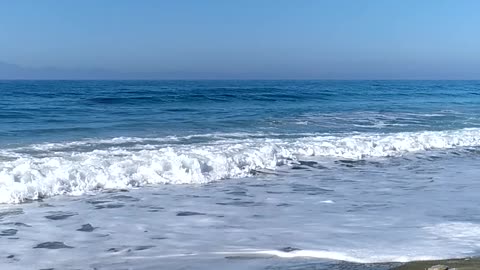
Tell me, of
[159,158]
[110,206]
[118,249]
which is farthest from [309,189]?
[118,249]

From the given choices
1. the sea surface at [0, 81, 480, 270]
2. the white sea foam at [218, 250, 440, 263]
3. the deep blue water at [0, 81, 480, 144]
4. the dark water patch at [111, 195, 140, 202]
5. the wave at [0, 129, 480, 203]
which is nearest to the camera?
the white sea foam at [218, 250, 440, 263]

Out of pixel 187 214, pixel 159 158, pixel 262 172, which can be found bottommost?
pixel 262 172

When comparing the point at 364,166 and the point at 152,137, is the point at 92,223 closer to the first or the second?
the point at 364,166

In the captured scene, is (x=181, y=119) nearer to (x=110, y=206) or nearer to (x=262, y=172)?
(x=262, y=172)

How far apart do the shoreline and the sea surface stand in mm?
232

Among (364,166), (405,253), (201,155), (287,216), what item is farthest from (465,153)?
(405,253)

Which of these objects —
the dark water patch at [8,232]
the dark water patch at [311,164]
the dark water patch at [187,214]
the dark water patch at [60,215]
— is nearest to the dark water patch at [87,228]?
the dark water patch at [60,215]

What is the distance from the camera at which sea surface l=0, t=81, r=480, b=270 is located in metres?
7.30

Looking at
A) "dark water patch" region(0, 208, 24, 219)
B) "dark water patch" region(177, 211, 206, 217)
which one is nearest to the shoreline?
"dark water patch" region(177, 211, 206, 217)

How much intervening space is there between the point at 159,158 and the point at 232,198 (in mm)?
3005

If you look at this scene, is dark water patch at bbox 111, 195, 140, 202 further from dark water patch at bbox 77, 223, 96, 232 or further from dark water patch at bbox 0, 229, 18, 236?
dark water patch at bbox 0, 229, 18, 236

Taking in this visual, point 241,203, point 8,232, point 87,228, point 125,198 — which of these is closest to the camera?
point 8,232

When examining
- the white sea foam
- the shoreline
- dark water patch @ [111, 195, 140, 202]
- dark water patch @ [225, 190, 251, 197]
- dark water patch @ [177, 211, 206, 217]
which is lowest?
dark water patch @ [225, 190, 251, 197]

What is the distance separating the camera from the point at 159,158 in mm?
13430
